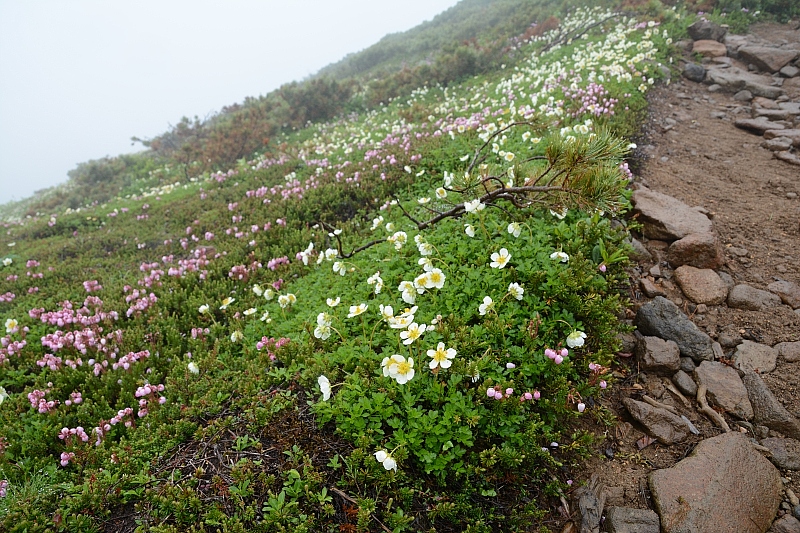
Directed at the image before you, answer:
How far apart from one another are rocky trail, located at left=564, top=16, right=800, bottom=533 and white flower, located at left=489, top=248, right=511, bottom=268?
1.37m

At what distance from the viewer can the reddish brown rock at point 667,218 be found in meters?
4.64

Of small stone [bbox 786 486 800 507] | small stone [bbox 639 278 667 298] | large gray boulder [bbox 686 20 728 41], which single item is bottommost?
small stone [bbox 786 486 800 507]

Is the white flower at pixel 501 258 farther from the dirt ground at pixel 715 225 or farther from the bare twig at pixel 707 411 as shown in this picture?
the bare twig at pixel 707 411

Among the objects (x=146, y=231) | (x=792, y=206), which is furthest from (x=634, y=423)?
(x=146, y=231)

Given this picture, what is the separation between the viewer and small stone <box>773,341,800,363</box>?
3406mm

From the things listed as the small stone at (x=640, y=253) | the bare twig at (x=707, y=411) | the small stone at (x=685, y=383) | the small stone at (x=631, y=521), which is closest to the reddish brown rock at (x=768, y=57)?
the small stone at (x=640, y=253)

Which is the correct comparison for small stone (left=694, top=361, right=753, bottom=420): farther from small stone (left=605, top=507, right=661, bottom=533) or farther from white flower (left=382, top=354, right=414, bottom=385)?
white flower (left=382, top=354, right=414, bottom=385)

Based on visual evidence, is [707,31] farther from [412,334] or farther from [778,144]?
[412,334]

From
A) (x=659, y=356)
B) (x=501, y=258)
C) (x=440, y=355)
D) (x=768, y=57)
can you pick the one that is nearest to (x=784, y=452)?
(x=659, y=356)

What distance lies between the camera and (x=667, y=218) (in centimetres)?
478

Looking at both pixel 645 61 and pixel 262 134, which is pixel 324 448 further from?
pixel 262 134

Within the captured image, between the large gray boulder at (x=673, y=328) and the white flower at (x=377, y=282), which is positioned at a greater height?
the white flower at (x=377, y=282)

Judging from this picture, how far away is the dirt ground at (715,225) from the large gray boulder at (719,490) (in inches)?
5.5

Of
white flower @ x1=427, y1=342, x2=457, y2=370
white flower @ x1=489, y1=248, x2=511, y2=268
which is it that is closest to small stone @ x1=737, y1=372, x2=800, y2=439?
white flower @ x1=489, y1=248, x2=511, y2=268
